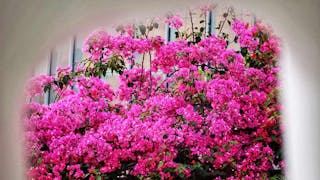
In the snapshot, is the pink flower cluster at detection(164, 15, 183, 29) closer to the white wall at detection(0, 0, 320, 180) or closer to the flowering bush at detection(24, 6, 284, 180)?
the flowering bush at detection(24, 6, 284, 180)

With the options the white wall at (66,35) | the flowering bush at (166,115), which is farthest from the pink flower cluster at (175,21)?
the white wall at (66,35)

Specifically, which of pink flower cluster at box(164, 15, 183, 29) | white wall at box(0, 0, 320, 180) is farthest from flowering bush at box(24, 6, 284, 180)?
white wall at box(0, 0, 320, 180)

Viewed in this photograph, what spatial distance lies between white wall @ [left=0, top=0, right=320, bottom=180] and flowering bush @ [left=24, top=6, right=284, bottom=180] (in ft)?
3.46

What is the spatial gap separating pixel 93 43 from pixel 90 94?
28 centimetres

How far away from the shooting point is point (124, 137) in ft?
8.93

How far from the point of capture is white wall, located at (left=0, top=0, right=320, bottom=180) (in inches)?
43.6

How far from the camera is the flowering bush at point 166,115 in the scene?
2750mm

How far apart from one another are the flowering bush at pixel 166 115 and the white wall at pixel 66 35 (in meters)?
1.05

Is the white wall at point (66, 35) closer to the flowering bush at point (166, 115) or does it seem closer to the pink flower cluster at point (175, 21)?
the flowering bush at point (166, 115)

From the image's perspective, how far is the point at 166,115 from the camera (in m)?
2.82

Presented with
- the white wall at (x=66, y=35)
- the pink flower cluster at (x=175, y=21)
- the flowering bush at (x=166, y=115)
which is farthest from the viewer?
the pink flower cluster at (x=175, y=21)

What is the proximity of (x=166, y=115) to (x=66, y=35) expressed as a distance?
1.53 meters
